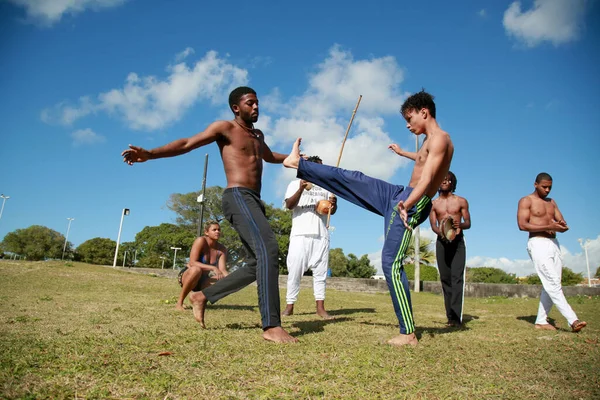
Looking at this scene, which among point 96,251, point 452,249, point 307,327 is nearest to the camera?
point 307,327

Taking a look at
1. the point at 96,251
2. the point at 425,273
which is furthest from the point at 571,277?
the point at 96,251

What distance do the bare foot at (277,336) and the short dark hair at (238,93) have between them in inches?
88.1

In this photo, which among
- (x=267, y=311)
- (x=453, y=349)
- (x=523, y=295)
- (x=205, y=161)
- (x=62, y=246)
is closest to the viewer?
(x=453, y=349)

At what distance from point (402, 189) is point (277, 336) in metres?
1.81

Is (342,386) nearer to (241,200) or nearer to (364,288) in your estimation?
(241,200)

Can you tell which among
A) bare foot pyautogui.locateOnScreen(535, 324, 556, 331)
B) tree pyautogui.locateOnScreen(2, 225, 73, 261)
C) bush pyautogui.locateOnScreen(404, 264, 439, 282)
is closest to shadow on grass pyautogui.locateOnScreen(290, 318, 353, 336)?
bare foot pyautogui.locateOnScreen(535, 324, 556, 331)

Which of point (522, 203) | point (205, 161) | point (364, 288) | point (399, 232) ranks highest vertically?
point (205, 161)

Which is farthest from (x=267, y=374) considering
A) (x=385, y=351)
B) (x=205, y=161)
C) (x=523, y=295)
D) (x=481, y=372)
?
(x=205, y=161)

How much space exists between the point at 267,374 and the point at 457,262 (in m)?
4.21

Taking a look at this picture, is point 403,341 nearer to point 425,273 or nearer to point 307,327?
point 307,327

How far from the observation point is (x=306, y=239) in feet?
19.4

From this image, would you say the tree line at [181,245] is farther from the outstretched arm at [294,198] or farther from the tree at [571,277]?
the outstretched arm at [294,198]

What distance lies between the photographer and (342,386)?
2.01 m

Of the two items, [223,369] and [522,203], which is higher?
[522,203]
